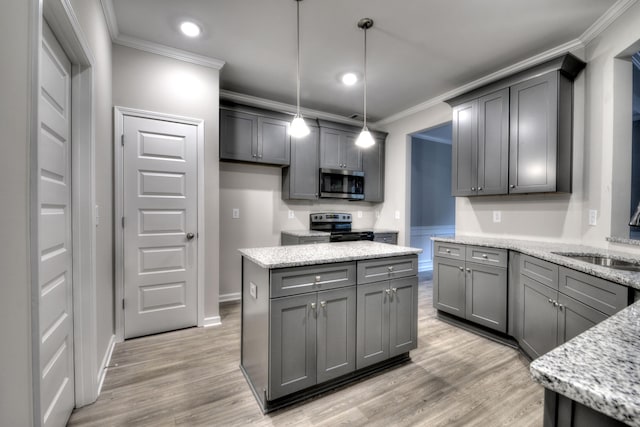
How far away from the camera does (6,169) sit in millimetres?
791

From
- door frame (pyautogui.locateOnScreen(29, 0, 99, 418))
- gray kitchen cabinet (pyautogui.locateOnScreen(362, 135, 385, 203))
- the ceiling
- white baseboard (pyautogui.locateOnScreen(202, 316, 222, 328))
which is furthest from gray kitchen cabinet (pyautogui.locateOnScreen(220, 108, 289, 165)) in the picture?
white baseboard (pyautogui.locateOnScreen(202, 316, 222, 328))

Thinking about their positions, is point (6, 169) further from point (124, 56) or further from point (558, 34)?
point (558, 34)

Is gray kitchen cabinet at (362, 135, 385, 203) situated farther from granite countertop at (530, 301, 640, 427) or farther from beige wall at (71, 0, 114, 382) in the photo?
granite countertop at (530, 301, 640, 427)

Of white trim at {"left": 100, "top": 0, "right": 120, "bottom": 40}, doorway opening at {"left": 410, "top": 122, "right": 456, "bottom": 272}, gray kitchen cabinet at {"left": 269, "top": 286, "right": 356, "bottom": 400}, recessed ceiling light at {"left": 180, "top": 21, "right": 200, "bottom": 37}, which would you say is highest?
recessed ceiling light at {"left": 180, "top": 21, "right": 200, "bottom": 37}

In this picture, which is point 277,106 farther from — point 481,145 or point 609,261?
point 609,261

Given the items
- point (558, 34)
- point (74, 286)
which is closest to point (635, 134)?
point (558, 34)

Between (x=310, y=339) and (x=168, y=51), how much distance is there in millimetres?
2933

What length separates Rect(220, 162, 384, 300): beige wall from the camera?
382 centimetres

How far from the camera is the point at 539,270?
2178 mm

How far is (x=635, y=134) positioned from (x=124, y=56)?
20.8 feet

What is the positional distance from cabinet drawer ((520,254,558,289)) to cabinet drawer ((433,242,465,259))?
1.87ft

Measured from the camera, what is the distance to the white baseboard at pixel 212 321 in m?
2.97

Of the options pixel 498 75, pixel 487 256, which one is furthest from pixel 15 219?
pixel 498 75

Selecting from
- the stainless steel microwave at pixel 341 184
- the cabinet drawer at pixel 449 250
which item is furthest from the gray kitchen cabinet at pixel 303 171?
the cabinet drawer at pixel 449 250
